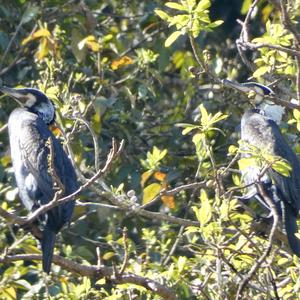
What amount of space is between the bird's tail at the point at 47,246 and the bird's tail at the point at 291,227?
110cm

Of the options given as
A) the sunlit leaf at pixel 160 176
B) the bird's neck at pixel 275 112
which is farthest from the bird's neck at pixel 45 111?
the bird's neck at pixel 275 112

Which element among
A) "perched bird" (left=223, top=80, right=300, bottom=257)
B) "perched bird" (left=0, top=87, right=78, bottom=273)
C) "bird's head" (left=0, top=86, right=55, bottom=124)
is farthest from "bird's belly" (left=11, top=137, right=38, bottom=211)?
"perched bird" (left=223, top=80, right=300, bottom=257)

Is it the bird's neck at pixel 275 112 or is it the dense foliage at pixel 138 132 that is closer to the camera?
the dense foliage at pixel 138 132

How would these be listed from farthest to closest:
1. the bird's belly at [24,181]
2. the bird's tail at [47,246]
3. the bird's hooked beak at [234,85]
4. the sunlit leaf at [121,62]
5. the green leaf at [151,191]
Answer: the sunlit leaf at [121,62], the bird's belly at [24,181], the green leaf at [151,191], the bird's hooked beak at [234,85], the bird's tail at [47,246]

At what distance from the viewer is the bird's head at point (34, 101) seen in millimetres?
5715

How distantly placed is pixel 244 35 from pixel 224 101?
1939mm

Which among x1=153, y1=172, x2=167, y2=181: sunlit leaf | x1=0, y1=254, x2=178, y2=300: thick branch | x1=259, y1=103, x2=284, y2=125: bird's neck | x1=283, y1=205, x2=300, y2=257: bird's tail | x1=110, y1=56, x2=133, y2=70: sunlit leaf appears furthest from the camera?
x1=110, y1=56, x2=133, y2=70: sunlit leaf

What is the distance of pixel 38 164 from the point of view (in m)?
5.48

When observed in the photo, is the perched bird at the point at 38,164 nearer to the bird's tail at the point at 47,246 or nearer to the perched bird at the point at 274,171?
the bird's tail at the point at 47,246

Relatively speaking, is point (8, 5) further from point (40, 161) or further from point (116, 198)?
point (116, 198)

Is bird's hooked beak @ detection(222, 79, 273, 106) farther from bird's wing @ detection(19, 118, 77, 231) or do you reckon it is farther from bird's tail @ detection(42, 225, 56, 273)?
bird's tail @ detection(42, 225, 56, 273)

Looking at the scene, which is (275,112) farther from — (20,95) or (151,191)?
(20,95)

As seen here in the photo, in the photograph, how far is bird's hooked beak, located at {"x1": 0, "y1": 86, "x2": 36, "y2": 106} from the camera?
19.0 feet

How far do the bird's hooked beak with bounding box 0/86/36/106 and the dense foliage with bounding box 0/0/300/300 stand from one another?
0.12 metres
